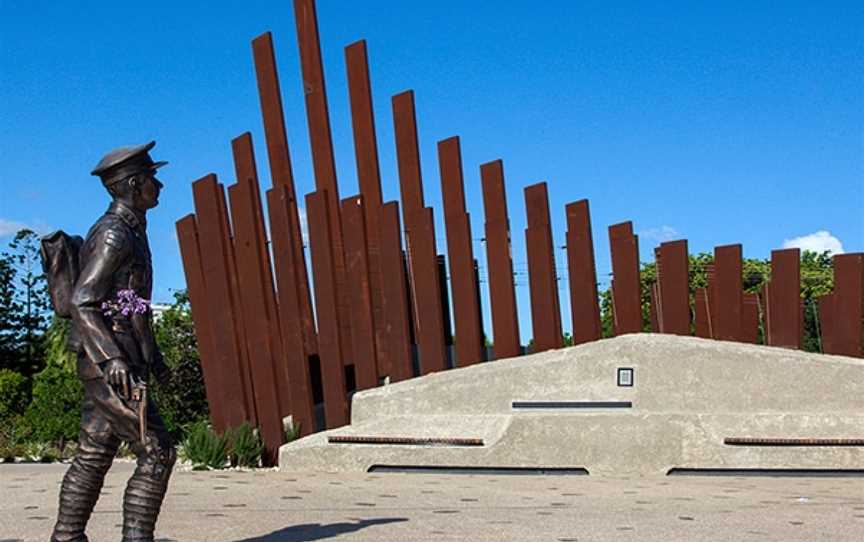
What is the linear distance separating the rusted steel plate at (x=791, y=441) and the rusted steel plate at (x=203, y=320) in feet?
20.0

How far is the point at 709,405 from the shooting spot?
13.1 m

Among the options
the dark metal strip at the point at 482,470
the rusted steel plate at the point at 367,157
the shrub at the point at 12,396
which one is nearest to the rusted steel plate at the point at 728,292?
the dark metal strip at the point at 482,470

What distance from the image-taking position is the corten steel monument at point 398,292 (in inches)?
548

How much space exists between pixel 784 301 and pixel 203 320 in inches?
279

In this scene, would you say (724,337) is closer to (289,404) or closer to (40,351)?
(289,404)

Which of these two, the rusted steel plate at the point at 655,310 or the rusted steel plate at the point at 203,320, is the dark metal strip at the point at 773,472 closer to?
the rusted steel plate at the point at 655,310

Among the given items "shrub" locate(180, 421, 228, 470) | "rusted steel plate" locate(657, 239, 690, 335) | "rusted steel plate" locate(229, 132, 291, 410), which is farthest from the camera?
"rusted steel plate" locate(229, 132, 291, 410)

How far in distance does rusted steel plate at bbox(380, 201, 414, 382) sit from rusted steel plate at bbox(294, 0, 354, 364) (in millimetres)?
700

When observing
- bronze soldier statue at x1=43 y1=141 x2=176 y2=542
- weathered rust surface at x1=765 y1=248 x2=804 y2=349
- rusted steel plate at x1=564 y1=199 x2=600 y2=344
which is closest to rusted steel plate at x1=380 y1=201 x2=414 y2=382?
rusted steel plate at x1=564 y1=199 x2=600 y2=344

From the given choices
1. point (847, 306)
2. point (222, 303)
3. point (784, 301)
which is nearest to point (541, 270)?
point (784, 301)

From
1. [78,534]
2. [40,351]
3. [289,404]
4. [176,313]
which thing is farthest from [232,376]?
[40,351]

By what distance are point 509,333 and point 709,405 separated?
97.1 inches

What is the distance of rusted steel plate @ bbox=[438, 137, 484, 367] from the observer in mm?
13961

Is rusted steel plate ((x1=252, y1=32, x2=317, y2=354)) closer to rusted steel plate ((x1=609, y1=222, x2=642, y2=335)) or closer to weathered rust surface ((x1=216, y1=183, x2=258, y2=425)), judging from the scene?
weathered rust surface ((x1=216, y1=183, x2=258, y2=425))
